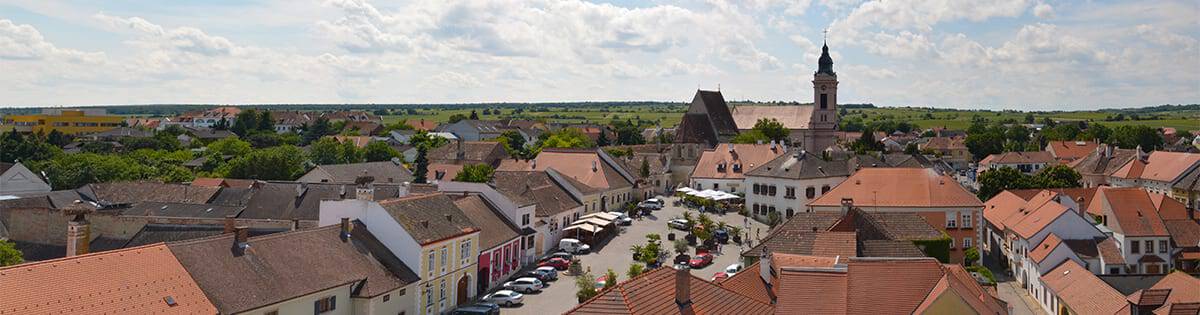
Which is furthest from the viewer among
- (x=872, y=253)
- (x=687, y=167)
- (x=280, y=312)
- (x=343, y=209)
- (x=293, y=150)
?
(x=293, y=150)

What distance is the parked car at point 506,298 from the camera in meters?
37.7

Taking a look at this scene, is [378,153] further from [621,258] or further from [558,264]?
[558,264]

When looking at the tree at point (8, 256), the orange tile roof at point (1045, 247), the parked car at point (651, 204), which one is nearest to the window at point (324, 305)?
the tree at point (8, 256)

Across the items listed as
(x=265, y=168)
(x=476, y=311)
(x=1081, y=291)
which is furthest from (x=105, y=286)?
(x=265, y=168)

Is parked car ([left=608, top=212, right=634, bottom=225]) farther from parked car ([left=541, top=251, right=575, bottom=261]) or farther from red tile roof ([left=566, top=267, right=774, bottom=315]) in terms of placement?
red tile roof ([left=566, top=267, right=774, bottom=315])

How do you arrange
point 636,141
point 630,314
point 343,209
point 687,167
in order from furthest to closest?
1. point 636,141
2. point 687,167
3. point 343,209
4. point 630,314

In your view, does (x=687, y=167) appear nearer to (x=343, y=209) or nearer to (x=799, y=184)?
(x=799, y=184)

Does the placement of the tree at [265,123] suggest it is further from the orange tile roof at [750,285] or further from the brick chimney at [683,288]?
the brick chimney at [683,288]

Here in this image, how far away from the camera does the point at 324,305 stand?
100 ft

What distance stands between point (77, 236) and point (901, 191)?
41176 millimetres

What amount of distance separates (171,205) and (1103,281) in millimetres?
51282

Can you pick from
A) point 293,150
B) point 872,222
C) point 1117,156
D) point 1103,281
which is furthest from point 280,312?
point 1117,156

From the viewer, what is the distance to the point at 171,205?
2279 inches

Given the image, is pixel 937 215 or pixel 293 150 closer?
pixel 937 215
